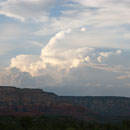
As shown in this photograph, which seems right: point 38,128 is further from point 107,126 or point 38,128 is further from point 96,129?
point 107,126

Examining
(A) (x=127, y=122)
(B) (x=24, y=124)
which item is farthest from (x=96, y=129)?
(B) (x=24, y=124)

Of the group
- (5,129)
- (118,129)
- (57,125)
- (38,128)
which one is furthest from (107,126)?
(5,129)

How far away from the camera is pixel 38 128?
91250mm

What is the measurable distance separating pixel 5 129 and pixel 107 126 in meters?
33.7

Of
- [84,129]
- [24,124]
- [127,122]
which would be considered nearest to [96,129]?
[84,129]

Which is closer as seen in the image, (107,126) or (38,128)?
(38,128)

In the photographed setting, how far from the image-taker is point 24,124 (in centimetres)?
10706

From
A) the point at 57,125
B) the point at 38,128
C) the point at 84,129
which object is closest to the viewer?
the point at 38,128

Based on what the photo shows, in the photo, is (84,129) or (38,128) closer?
(38,128)

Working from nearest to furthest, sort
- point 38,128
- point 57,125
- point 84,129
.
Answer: point 38,128 → point 84,129 → point 57,125

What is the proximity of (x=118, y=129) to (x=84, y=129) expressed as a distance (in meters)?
11.6

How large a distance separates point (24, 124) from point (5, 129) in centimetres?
1239

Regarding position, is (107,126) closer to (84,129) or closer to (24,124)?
(84,129)

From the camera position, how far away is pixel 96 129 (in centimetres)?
9406
